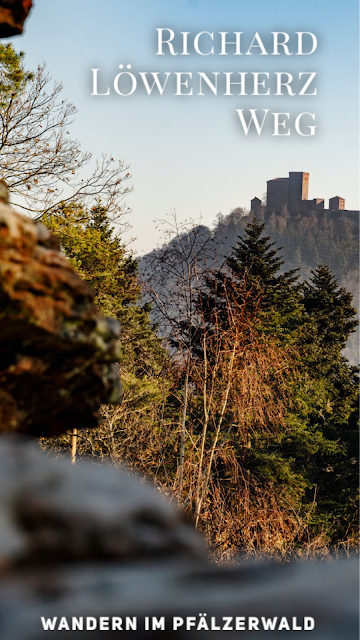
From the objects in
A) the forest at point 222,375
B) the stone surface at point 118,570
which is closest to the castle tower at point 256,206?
the forest at point 222,375

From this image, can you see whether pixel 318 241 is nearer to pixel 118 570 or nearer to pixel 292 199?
pixel 292 199

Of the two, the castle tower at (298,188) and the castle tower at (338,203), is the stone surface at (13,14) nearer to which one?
the castle tower at (338,203)

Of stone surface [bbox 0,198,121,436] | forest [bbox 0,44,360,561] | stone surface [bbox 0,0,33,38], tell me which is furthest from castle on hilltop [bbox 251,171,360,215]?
stone surface [bbox 0,198,121,436]

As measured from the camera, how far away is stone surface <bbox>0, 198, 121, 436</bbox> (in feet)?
6.71

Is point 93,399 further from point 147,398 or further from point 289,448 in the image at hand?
point 289,448

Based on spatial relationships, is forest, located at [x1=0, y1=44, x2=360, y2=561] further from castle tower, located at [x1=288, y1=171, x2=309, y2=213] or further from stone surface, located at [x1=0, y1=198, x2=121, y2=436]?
castle tower, located at [x1=288, y1=171, x2=309, y2=213]

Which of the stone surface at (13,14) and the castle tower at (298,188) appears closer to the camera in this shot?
the stone surface at (13,14)

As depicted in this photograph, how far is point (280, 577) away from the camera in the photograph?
1375 millimetres

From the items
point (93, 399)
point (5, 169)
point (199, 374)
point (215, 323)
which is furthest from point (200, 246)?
point (93, 399)

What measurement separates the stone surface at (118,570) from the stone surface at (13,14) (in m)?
1.77

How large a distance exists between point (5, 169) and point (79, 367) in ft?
37.8

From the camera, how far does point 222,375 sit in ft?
35.7

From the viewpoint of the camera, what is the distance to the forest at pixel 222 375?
1016 centimetres

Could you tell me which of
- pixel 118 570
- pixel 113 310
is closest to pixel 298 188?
pixel 113 310
